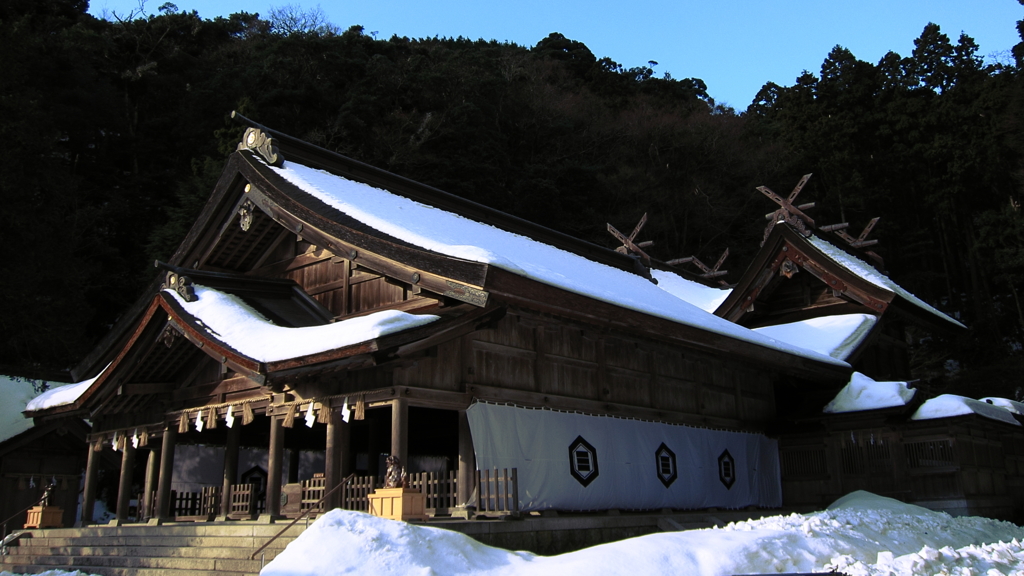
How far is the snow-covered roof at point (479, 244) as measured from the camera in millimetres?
12328

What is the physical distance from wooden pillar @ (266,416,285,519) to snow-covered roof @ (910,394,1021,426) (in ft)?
43.4

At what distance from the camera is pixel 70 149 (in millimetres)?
36031

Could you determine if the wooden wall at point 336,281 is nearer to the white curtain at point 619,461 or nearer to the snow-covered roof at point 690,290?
the white curtain at point 619,461

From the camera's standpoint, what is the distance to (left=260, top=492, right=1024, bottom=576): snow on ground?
7.83 metres

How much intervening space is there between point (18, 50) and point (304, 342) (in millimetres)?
19238

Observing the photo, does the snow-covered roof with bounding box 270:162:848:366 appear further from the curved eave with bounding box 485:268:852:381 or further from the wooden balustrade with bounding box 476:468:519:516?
the wooden balustrade with bounding box 476:468:519:516

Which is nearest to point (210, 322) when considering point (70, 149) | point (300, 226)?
point (300, 226)

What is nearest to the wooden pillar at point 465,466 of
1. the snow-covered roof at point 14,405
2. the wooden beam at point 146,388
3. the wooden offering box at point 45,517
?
the wooden beam at point 146,388

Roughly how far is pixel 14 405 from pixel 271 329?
12281mm

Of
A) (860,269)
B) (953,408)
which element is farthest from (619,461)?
(860,269)

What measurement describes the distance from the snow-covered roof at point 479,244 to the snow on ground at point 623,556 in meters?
4.12

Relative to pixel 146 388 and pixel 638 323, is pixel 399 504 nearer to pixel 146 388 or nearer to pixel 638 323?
pixel 638 323

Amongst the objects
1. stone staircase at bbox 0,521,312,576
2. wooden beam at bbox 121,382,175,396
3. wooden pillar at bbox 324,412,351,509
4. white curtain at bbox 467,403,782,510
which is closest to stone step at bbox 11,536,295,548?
stone staircase at bbox 0,521,312,576

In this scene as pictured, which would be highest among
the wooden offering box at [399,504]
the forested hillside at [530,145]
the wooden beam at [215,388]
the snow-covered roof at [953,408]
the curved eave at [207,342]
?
the forested hillside at [530,145]
